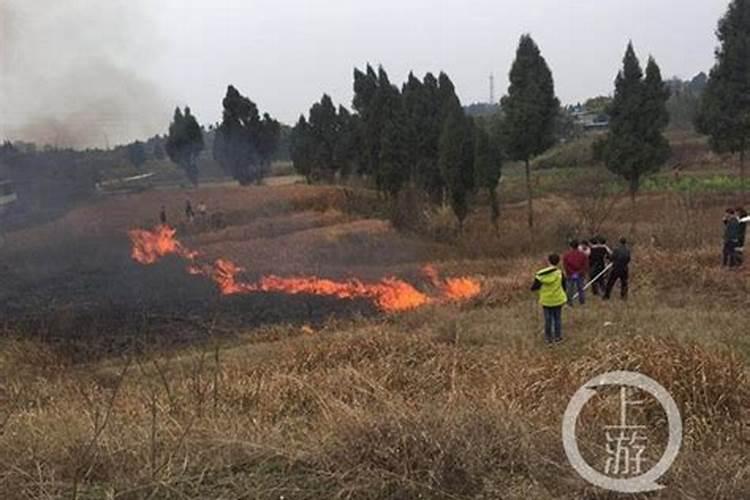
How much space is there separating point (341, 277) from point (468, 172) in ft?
36.5

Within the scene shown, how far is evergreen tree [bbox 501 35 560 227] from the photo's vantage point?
111 ft

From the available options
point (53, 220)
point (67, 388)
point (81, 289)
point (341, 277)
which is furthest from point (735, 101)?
point (53, 220)

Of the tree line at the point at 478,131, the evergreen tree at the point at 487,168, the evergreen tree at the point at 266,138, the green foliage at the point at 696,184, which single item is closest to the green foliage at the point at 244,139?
the evergreen tree at the point at 266,138

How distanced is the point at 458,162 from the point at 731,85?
1191 cm

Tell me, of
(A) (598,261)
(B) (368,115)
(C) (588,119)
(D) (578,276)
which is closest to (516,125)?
(B) (368,115)

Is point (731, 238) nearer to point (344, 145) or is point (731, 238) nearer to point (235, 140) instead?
point (344, 145)

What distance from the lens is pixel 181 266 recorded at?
30.8 metres

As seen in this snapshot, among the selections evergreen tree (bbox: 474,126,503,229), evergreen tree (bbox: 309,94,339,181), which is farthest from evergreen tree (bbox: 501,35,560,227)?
evergreen tree (bbox: 309,94,339,181)

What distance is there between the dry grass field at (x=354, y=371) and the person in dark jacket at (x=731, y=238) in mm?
710

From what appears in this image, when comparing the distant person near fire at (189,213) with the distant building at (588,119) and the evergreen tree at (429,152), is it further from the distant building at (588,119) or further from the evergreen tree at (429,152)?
the distant building at (588,119)

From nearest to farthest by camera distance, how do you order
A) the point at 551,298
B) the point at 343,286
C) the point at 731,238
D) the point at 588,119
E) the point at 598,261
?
the point at 551,298, the point at 598,261, the point at 731,238, the point at 343,286, the point at 588,119

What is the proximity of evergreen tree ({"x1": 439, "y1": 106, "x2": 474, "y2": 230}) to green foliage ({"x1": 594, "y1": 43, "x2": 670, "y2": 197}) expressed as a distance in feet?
21.7

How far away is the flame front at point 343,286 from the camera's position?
73.9 ft

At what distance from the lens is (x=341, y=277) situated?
27359mm
